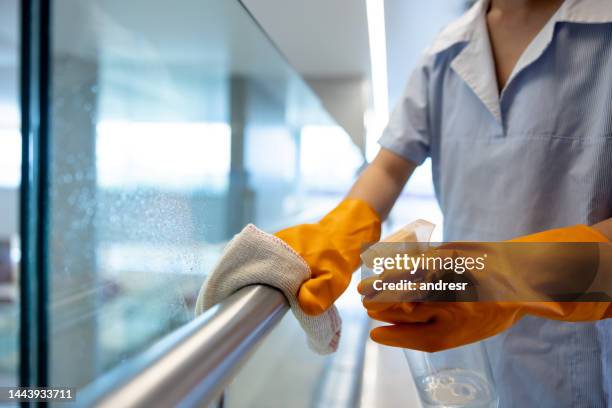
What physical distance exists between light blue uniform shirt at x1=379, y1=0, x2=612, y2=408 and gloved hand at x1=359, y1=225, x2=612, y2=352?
318 mm

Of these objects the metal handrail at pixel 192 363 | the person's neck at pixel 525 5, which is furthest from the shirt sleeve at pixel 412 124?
the metal handrail at pixel 192 363

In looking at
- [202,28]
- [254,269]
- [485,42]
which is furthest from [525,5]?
[254,269]

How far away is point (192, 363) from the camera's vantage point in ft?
0.84

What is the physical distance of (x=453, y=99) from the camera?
91cm

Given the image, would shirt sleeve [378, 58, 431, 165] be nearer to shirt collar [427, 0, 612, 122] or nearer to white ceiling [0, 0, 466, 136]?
shirt collar [427, 0, 612, 122]

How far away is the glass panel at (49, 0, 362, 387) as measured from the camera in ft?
1.98

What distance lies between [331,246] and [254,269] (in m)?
0.15

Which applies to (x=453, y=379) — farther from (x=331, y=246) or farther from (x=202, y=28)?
(x=202, y=28)

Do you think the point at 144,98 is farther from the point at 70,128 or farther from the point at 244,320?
the point at 244,320

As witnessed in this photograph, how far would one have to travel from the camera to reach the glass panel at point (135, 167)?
0.60 meters

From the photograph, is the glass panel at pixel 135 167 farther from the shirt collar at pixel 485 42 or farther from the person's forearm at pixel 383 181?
the shirt collar at pixel 485 42

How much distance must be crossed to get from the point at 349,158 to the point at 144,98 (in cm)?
248

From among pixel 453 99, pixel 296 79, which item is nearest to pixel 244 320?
pixel 453 99

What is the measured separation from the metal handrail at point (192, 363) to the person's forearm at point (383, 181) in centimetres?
44
